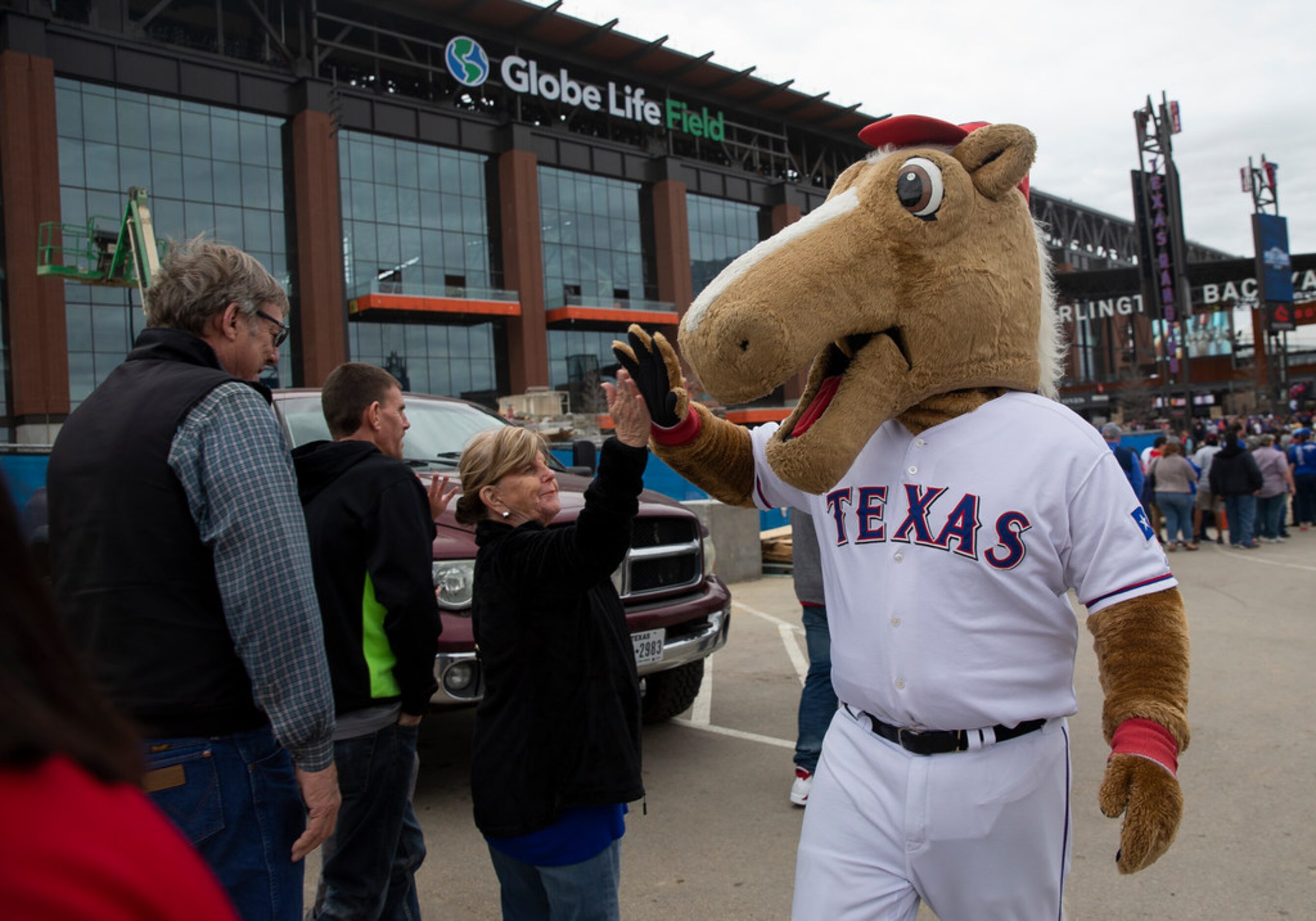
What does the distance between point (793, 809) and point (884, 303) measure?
3107 millimetres

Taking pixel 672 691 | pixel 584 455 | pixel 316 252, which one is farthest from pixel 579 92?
pixel 672 691

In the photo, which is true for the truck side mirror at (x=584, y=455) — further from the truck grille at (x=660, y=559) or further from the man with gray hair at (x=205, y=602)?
the man with gray hair at (x=205, y=602)

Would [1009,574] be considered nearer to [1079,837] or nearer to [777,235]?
[777,235]

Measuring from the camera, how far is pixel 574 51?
45.7 metres

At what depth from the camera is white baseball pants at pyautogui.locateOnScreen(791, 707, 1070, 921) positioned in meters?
1.94

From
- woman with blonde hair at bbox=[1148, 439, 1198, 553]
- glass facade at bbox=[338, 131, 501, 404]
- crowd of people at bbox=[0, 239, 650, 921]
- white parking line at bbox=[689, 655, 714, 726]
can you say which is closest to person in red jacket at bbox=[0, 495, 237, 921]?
crowd of people at bbox=[0, 239, 650, 921]

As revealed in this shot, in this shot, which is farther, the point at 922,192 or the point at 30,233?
the point at 30,233

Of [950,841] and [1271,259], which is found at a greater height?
[1271,259]

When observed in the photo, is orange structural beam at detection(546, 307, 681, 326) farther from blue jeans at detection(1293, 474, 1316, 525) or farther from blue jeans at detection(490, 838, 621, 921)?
blue jeans at detection(490, 838, 621, 921)

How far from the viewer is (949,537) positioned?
2.01m

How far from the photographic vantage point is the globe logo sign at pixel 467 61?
1623 inches

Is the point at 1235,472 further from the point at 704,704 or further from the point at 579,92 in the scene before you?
the point at 579,92

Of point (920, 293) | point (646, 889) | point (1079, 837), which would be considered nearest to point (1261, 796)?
point (1079, 837)

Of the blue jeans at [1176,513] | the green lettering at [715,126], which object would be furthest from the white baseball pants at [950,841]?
the green lettering at [715,126]
